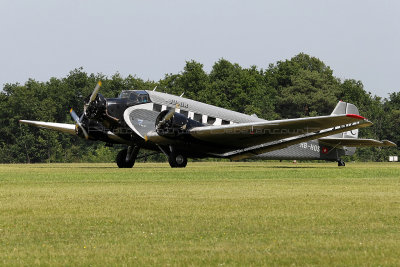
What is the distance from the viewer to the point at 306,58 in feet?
378

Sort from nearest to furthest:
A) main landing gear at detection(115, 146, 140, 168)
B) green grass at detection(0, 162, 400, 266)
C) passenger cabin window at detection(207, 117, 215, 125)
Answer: green grass at detection(0, 162, 400, 266) < passenger cabin window at detection(207, 117, 215, 125) < main landing gear at detection(115, 146, 140, 168)

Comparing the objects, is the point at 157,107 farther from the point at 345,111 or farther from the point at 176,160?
the point at 345,111

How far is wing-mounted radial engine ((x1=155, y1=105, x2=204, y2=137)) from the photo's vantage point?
29.9m

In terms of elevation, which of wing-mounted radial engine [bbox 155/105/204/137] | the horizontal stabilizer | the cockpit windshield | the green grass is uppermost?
the cockpit windshield

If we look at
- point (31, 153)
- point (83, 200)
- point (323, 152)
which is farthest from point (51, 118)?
point (83, 200)

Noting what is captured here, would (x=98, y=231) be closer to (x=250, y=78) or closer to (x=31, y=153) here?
(x=31, y=153)

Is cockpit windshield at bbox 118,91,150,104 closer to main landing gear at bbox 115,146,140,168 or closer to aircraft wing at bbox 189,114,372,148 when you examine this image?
aircraft wing at bbox 189,114,372,148

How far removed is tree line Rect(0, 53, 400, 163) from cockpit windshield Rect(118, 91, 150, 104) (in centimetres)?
3688

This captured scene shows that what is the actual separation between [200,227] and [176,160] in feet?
73.5

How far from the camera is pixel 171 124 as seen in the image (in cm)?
3008

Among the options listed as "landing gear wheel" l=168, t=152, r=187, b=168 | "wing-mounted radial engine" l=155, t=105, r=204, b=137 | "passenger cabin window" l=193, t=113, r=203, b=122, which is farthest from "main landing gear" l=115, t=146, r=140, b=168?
"wing-mounted radial engine" l=155, t=105, r=204, b=137

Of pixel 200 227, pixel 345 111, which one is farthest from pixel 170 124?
pixel 200 227

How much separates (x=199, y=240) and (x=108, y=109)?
2213 centimetres

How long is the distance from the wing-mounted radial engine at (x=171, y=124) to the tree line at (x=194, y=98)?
3845cm
